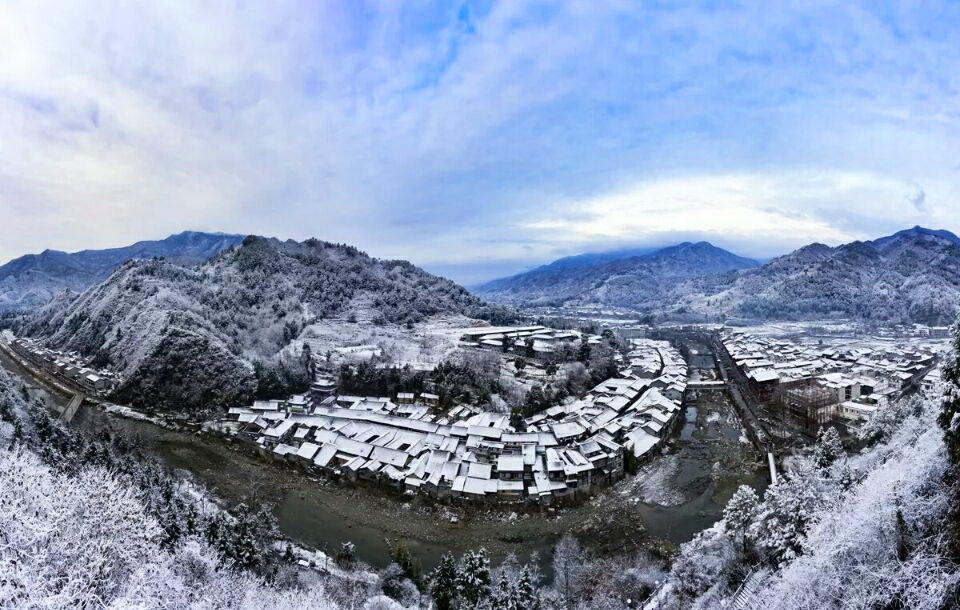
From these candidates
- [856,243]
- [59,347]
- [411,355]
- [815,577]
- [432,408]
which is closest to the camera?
[815,577]

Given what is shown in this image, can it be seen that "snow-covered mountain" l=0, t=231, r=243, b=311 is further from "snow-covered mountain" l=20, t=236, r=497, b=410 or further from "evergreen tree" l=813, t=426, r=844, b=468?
"evergreen tree" l=813, t=426, r=844, b=468

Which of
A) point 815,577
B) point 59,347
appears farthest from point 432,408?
point 59,347

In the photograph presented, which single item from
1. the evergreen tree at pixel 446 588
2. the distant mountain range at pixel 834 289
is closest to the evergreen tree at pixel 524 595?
the evergreen tree at pixel 446 588

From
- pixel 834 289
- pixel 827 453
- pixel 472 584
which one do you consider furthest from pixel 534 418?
pixel 834 289

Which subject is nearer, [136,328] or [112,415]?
[112,415]

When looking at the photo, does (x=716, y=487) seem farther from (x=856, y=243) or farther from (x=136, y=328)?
(x=856, y=243)

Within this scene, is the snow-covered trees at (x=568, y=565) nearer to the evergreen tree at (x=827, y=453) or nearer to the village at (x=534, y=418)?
the village at (x=534, y=418)
